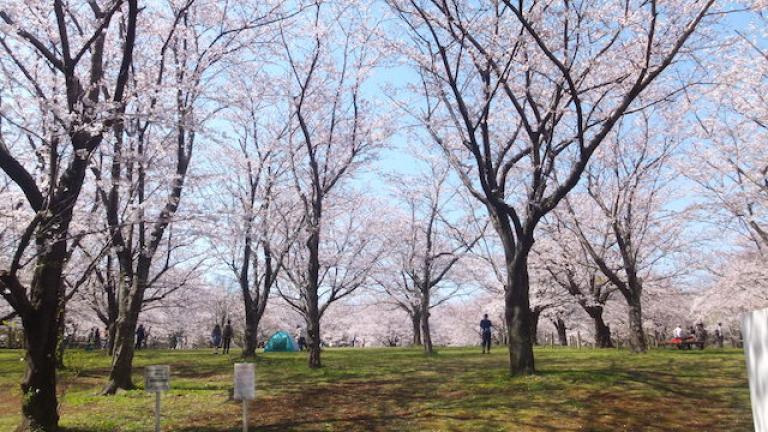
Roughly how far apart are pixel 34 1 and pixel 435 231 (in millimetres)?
25521

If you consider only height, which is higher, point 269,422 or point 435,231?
point 435,231

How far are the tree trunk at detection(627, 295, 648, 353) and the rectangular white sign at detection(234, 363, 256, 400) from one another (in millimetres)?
16418

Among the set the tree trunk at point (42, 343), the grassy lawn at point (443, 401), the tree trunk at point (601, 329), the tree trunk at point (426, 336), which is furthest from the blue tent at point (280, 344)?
the tree trunk at point (42, 343)

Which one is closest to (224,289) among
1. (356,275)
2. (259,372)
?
(356,275)

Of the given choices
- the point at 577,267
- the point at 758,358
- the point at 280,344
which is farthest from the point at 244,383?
the point at 280,344

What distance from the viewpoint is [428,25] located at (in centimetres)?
1202

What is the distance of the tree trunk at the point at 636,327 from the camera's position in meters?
19.4

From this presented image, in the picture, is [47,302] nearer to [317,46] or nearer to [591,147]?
[591,147]

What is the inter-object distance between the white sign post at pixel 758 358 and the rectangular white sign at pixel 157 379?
7.33 meters

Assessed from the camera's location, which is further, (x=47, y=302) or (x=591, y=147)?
(x=591, y=147)

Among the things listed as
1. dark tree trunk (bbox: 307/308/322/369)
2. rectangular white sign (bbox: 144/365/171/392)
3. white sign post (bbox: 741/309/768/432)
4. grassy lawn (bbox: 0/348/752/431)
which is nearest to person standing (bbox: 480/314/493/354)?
grassy lawn (bbox: 0/348/752/431)

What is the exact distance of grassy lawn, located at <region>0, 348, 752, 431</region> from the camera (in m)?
8.81

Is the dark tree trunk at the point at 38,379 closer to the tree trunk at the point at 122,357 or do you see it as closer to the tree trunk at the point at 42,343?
the tree trunk at the point at 42,343

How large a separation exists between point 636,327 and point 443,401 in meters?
12.3
